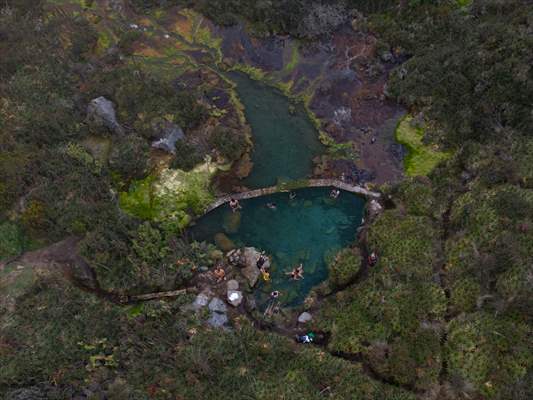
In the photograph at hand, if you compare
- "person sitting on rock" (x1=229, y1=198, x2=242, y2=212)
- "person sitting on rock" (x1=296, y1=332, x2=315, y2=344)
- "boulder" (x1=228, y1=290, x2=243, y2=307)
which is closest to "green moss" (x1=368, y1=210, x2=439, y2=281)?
"person sitting on rock" (x1=296, y1=332, x2=315, y2=344)

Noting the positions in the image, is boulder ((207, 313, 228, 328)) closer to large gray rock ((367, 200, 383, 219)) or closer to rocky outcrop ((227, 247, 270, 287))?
rocky outcrop ((227, 247, 270, 287))

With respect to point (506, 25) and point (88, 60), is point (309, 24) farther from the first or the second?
point (88, 60)

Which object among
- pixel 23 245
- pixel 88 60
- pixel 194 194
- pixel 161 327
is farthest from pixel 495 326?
pixel 88 60

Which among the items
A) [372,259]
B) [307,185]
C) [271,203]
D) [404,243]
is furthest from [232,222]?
[404,243]

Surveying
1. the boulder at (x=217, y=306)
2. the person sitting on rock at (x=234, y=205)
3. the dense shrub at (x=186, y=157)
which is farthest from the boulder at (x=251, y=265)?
the dense shrub at (x=186, y=157)

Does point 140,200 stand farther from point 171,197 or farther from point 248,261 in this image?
point 248,261

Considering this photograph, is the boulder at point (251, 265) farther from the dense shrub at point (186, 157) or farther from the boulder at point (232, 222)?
the dense shrub at point (186, 157)

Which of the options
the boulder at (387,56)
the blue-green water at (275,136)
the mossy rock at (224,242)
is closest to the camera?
the mossy rock at (224,242)

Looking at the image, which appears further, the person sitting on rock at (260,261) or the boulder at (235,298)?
the person sitting on rock at (260,261)
